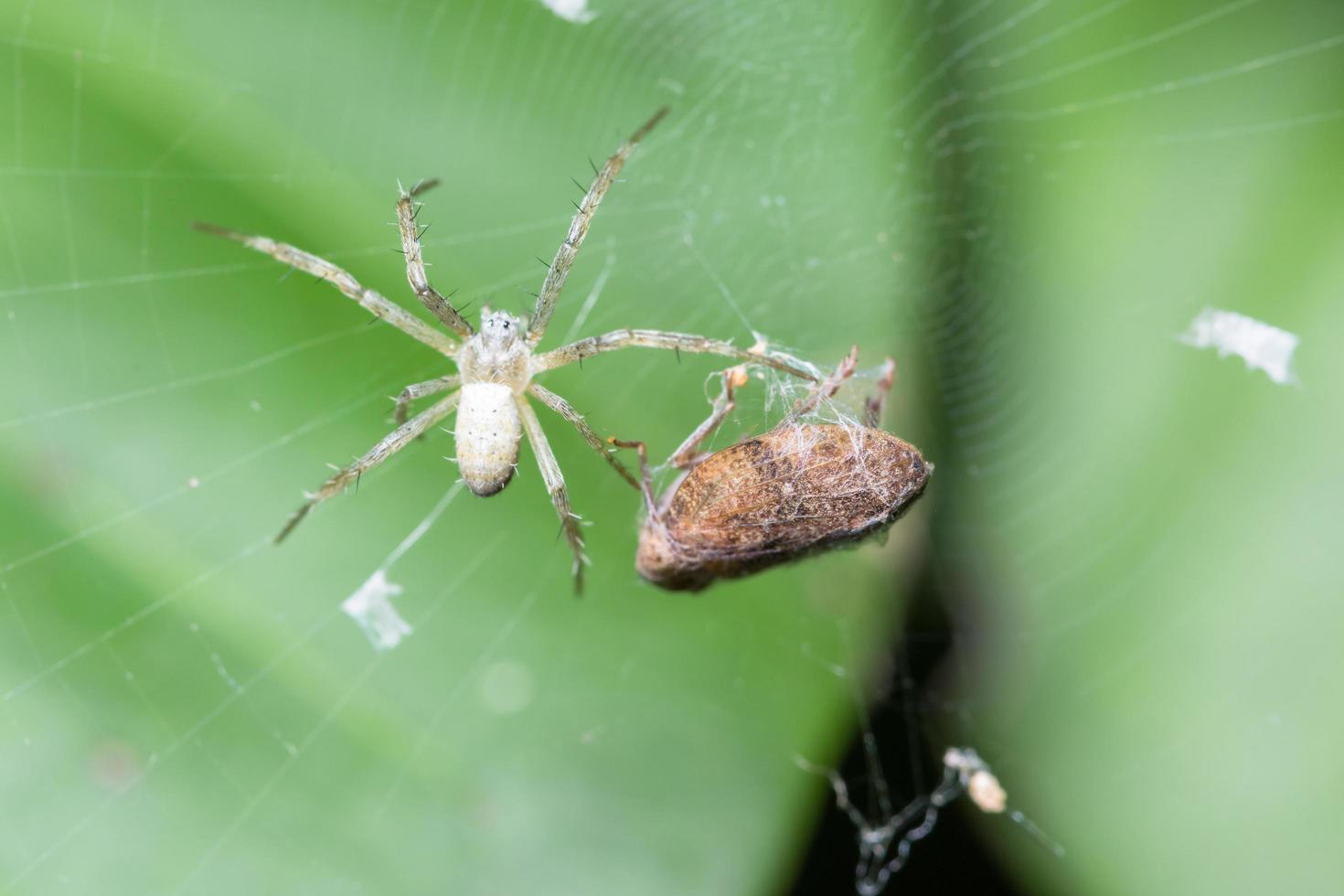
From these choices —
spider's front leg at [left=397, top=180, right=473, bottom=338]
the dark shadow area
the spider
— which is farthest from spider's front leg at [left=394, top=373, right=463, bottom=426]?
the dark shadow area

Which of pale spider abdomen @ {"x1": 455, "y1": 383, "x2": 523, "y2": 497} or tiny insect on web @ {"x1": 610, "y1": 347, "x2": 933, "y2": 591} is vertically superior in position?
tiny insect on web @ {"x1": 610, "y1": 347, "x2": 933, "y2": 591}

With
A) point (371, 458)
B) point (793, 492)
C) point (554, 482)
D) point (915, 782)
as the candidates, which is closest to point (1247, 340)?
point (793, 492)

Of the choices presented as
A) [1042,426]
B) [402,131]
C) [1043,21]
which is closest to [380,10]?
[402,131]

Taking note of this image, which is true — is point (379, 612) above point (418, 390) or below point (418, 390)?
below

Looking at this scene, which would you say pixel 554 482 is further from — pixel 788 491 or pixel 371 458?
pixel 788 491

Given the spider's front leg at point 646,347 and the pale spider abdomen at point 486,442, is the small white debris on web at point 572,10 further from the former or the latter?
the pale spider abdomen at point 486,442

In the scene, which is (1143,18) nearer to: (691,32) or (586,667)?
(691,32)

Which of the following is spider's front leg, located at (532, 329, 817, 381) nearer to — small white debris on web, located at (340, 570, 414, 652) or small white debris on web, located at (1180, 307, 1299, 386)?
small white debris on web, located at (340, 570, 414, 652)
